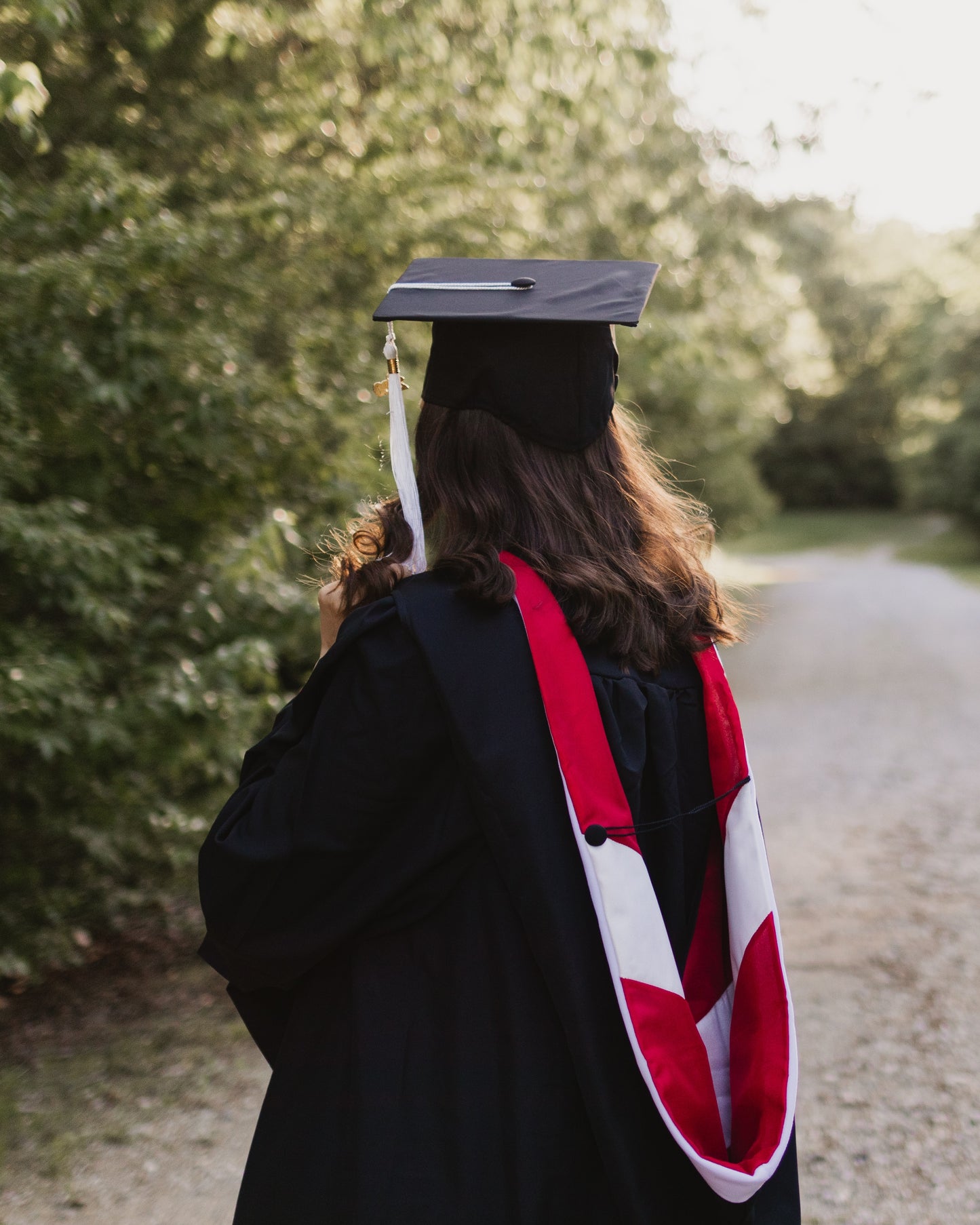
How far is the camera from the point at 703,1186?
1.44 meters

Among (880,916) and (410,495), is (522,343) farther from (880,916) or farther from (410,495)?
(880,916)

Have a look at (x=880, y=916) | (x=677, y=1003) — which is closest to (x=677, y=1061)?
(x=677, y=1003)

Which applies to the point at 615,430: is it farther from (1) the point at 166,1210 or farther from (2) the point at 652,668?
(1) the point at 166,1210

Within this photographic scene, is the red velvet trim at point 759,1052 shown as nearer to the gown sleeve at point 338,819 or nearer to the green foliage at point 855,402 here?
the gown sleeve at point 338,819

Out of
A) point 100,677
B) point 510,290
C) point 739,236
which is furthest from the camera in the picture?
point 739,236

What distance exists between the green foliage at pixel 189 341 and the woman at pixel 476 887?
5.85ft

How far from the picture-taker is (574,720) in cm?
136

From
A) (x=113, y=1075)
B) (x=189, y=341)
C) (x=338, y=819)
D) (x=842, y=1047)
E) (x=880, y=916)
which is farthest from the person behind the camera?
(x=880, y=916)

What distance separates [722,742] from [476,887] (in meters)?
0.40

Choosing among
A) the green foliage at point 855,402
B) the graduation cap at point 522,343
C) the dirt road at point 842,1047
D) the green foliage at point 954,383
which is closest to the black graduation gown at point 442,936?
the graduation cap at point 522,343

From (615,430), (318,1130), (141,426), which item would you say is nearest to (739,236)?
(141,426)

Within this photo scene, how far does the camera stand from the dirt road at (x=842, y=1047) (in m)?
3.12

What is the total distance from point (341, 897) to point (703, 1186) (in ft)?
2.04

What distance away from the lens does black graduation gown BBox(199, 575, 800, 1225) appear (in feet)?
4.43
